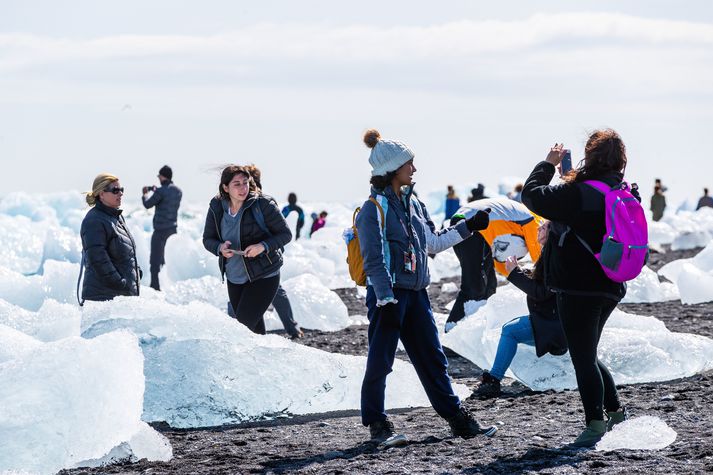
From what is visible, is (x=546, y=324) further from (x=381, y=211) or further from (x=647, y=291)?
(x=647, y=291)

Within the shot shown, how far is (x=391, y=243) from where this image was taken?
5734mm

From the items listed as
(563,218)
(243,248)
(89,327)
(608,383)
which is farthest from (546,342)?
(89,327)

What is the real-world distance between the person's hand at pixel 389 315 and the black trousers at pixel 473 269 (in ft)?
10.9

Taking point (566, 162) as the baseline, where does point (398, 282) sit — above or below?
below

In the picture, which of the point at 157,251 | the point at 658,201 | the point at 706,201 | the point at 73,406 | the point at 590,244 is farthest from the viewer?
the point at 706,201

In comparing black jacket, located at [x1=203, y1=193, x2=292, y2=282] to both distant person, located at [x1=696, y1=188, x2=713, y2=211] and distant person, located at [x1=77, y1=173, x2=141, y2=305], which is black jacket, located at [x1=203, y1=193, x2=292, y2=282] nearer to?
distant person, located at [x1=77, y1=173, x2=141, y2=305]

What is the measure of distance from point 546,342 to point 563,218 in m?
1.73

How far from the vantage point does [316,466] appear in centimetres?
546

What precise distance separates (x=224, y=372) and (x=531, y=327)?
1996mm

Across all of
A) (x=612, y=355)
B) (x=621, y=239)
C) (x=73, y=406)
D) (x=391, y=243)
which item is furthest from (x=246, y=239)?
(x=621, y=239)

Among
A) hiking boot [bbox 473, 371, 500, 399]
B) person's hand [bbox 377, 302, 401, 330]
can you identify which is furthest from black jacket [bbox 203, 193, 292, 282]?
person's hand [bbox 377, 302, 401, 330]

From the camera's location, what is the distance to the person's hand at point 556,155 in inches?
223

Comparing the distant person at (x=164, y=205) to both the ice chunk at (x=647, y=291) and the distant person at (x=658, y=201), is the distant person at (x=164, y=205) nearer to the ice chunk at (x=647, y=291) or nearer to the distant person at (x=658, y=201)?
the ice chunk at (x=647, y=291)

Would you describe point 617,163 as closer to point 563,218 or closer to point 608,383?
point 563,218
